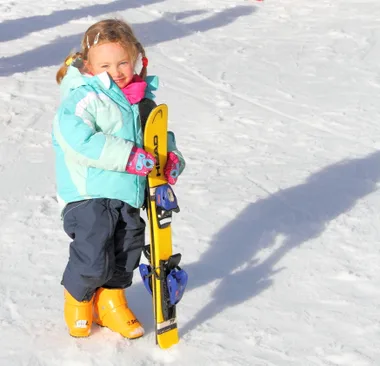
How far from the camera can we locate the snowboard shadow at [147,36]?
10062mm

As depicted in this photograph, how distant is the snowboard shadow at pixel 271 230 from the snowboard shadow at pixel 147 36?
466cm

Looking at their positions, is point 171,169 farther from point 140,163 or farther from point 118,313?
point 118,313

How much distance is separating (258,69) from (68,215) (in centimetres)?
650

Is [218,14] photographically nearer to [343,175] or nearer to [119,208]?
[343,175]

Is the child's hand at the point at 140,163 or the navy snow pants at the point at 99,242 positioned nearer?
the child's hand at the point at 140,163

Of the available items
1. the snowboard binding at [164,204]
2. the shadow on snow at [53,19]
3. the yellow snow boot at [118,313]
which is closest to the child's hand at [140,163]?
the snowboard binding at [164,204]

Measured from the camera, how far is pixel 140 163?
339 centimetres

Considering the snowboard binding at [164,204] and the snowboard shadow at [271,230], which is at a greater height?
the snowboard binding at [164,204]

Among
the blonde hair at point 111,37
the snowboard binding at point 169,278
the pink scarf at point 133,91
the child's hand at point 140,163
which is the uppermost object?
the blonde hair at point 111,37

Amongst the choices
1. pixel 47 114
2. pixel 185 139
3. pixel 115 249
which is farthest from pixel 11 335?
pixel 47 114

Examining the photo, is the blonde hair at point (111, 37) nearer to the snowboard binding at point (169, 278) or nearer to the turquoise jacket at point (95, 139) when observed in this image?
the turquoise jacket at point (95, 139)

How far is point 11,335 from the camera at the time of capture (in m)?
3.94

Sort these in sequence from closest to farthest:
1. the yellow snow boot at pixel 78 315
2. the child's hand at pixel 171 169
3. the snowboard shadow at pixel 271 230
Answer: the child's hand at pixel 171 169 < the yellow snow boot at pixel 78 315 < the snowboard shadow at pixel 271 230

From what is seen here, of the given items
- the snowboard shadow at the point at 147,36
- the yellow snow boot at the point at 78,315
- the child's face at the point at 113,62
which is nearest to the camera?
the child's face at the point at 113,62
